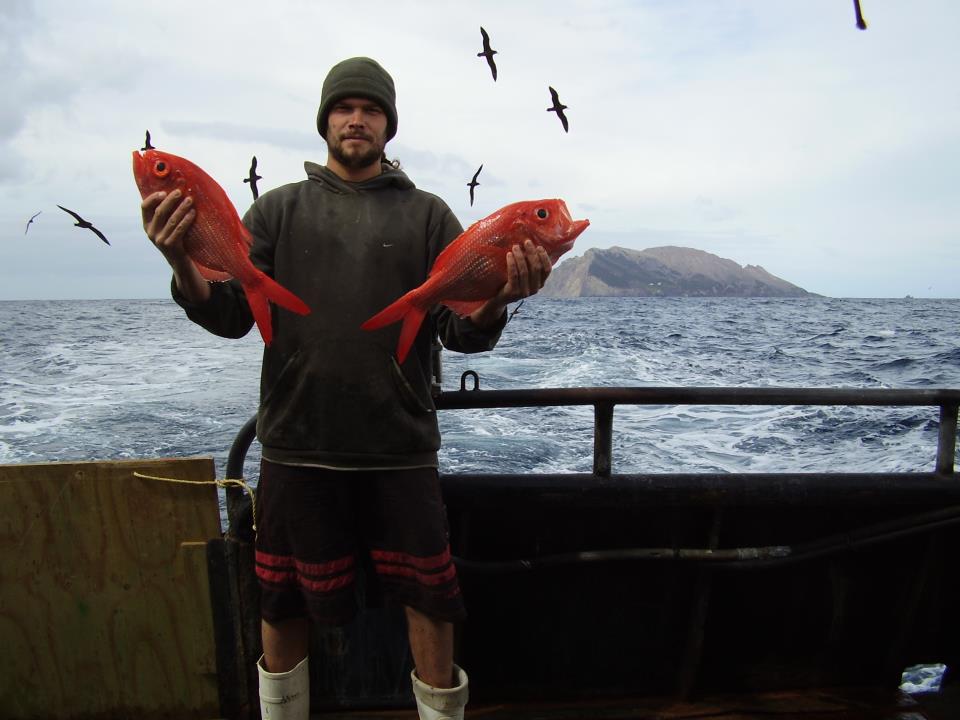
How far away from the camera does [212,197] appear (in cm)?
194

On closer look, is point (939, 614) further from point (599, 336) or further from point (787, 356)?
point (599, 336)

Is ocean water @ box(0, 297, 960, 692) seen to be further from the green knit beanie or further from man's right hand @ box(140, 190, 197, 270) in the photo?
man's right hand @ box(140, 190, 197, 270)

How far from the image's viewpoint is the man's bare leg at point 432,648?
2264 mm

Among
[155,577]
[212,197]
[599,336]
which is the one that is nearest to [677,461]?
[155,577]

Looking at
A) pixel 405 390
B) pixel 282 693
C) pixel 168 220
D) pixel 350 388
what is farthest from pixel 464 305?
pixel 282 693

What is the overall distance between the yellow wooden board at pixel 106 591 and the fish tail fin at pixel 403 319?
0.93 m

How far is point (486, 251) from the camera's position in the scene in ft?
6.66

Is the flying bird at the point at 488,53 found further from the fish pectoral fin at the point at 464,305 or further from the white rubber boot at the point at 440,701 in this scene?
the white rubber boot at the point at 440,701

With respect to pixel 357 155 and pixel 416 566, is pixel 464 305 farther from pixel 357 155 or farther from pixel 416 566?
pixel 416 566

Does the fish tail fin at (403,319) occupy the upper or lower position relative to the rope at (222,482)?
upper

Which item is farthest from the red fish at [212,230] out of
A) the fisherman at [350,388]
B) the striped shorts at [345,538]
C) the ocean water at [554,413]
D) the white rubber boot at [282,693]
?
the ocean water at [554,413]

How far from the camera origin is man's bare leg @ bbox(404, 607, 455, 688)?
7.43 feet

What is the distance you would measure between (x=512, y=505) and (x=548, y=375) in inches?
467

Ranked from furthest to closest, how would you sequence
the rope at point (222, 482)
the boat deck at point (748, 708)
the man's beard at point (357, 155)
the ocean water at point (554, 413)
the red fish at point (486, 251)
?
the ocean water at point (554, 413) < the boat deck at point (748, 708) < the rope at point (222, 482) < the man's beard at point (357, 155) < the red fish at point (486, 251)
